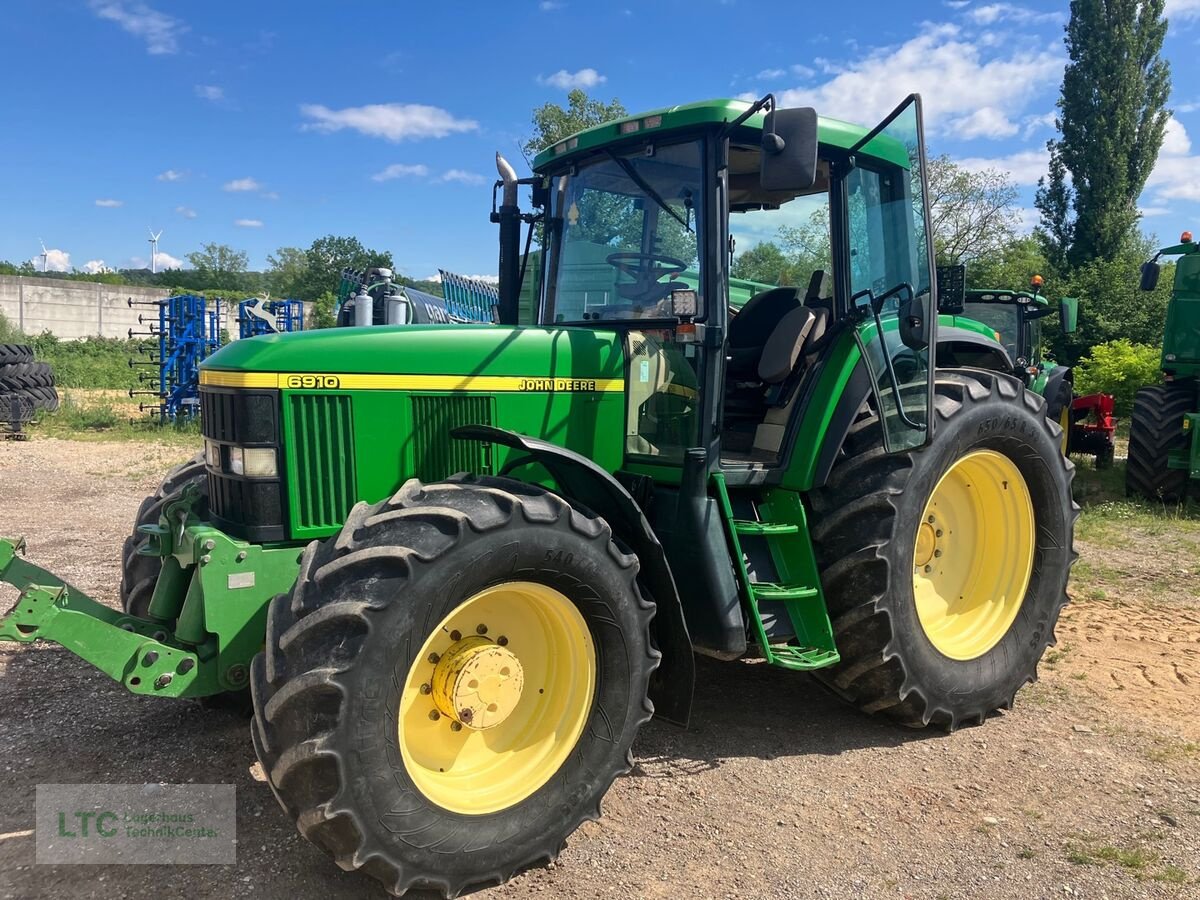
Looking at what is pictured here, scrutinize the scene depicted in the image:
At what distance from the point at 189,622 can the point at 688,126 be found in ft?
9.07

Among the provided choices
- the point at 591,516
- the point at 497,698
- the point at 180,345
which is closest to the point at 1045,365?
the point at 591,516

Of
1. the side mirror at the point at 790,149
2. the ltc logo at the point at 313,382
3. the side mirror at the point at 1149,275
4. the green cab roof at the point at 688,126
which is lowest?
the ltc logo at the point at 313,382

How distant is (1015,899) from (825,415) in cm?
202

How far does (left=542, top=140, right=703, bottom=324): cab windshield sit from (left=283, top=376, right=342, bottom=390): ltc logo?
4.33 ft

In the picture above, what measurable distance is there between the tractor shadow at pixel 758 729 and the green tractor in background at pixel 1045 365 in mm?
7260

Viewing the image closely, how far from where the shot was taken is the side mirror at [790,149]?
331cm

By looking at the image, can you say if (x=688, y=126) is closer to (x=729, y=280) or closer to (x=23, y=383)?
(x=729, y=280)

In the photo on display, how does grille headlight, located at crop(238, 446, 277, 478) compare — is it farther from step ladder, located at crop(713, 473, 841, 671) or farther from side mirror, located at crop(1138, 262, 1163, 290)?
side mirror, located at crop(1138, 262, 1163, 290)

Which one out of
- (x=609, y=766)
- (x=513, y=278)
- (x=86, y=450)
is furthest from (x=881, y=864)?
(x=86, y=450)

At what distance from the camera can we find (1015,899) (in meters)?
3.01

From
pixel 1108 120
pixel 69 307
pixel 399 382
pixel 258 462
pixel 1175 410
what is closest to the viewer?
pixel 258 462

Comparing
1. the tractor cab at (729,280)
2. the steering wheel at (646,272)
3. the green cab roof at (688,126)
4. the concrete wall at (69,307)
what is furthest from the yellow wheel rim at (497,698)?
the concrete wall at (69,307)

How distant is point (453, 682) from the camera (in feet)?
10.0

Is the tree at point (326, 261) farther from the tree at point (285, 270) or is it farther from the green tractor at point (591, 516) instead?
the green tractor at point (591, 516)
